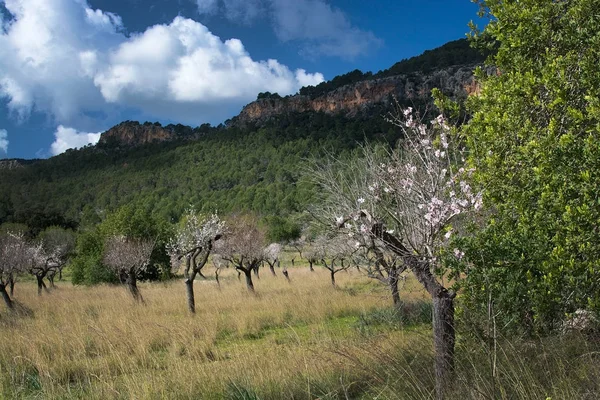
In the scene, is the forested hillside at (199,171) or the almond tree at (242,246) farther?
the forested hillside at (199,171)

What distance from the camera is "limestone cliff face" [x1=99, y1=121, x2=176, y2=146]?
157625 millimetres

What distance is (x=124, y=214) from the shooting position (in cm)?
2841

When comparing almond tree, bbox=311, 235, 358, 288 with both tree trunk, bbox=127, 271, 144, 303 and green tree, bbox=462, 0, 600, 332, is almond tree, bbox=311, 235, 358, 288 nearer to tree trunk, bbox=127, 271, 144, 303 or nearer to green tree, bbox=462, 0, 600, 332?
green tree, bbox=462, 0, 600, 332

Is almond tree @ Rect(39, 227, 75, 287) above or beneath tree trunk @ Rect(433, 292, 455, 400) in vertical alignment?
above

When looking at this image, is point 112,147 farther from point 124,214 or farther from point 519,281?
point 519,281

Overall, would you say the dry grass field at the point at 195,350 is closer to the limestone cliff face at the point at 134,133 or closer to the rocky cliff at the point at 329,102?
the rocky cliff at the point at 329,102

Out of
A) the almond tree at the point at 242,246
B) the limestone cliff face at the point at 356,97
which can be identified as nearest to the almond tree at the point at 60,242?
the almond tree at the point at 242,246

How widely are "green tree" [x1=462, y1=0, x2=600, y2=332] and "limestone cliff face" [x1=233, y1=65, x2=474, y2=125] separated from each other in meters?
88.7

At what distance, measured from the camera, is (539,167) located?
3.61 metres

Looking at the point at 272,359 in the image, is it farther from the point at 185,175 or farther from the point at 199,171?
the point at 185,175

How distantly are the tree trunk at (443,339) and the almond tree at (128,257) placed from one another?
1613cm

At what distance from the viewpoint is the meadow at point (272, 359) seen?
3.42 meters

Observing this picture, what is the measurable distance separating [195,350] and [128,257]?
49.0 ft

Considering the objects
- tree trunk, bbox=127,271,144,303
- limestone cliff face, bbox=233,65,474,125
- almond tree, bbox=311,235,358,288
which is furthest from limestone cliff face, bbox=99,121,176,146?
tree trunk, bbox=127,271,144,303
